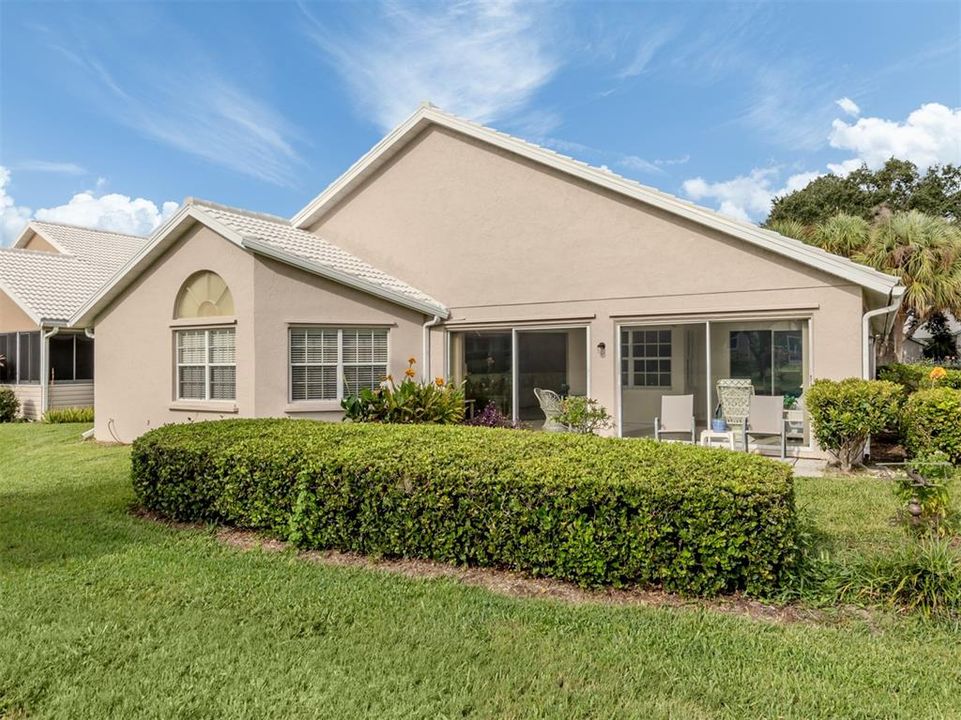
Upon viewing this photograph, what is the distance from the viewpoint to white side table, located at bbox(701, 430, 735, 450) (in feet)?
37.6

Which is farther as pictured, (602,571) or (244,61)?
(244,61)

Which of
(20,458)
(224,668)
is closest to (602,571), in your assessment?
(224,668)

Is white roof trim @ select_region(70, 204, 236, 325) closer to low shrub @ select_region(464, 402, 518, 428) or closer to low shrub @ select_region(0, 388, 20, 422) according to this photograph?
low shrub @ select_region(464, 402, 518, 428)

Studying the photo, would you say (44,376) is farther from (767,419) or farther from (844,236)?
(844,236)

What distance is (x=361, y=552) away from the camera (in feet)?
19.9

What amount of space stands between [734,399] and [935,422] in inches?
130

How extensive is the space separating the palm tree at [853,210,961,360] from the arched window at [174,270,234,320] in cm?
2233

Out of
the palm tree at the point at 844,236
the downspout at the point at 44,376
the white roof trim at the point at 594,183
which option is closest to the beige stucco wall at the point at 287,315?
the white roof trim at the point at 594,183

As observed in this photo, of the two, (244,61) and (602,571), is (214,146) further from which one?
(602,571)

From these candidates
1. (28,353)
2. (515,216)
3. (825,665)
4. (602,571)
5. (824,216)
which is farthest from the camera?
(824,216)

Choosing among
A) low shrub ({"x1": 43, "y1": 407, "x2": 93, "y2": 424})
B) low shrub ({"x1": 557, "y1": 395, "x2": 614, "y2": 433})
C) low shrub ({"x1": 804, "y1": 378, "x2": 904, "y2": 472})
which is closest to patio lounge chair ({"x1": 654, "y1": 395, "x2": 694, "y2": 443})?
low shrub ({"x1": 557, "y1": 395, "x2": 614, "y2": 433})

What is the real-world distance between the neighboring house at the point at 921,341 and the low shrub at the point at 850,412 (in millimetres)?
25541

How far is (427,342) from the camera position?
47.0 feet

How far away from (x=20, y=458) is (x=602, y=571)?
13.1 m
